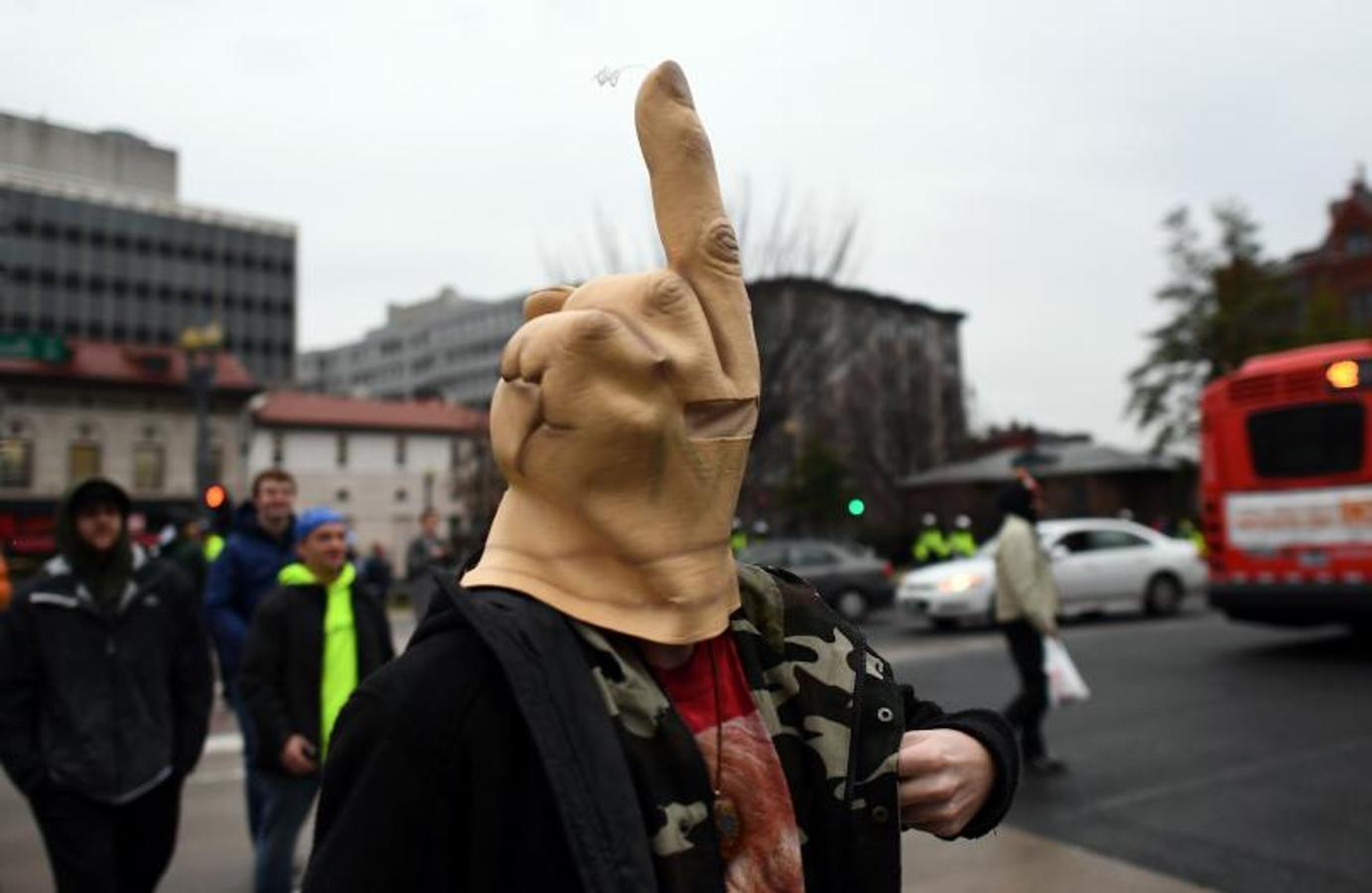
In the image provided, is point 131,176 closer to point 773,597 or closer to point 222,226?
point 773,597

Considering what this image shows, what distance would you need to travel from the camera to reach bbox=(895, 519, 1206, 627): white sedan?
47.0 ft

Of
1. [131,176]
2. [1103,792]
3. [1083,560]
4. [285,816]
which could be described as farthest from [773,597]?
[1083,560]

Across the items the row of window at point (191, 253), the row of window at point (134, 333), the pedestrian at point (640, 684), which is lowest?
the pedestrian at point (640, 684)

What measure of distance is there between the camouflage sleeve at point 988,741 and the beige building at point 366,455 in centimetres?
4707

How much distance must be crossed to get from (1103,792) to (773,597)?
17.1ft

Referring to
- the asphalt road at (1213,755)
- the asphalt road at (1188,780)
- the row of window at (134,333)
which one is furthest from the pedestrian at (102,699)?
the row of window at (134,333)

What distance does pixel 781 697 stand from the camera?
1.48 m

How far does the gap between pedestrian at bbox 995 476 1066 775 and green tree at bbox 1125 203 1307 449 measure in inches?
1293

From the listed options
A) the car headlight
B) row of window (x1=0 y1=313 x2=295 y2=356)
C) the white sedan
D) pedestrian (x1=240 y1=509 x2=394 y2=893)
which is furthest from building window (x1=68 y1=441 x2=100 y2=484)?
pedestrian (x1=240 y1=509 x2=394 y2=893)

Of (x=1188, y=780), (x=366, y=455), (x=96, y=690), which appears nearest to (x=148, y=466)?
(x=366, y=455)

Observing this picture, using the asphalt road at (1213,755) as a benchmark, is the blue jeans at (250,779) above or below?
above

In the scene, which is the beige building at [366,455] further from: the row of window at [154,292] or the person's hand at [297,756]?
the person's hand at [297,756]

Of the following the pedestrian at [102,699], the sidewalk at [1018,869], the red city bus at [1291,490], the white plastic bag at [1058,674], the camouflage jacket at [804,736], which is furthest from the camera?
the red city bus at [1291,490]

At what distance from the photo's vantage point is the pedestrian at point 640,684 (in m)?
1.15
